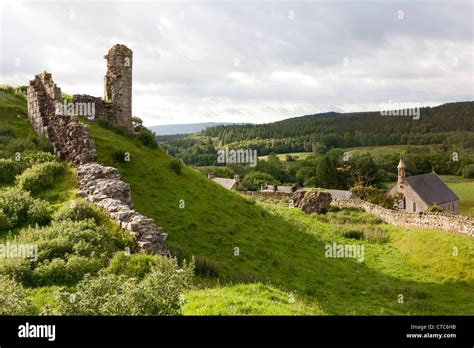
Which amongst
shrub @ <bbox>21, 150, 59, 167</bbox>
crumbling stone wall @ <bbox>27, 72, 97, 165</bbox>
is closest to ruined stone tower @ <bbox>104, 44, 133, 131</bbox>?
crumbling stone wall @ <bbox>27, 72, 97, 165</bbox>

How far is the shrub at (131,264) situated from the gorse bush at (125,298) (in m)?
2.87

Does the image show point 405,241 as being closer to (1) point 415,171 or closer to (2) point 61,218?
(2) point 61,218

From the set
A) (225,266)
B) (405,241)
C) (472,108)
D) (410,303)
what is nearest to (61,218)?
(225,266)

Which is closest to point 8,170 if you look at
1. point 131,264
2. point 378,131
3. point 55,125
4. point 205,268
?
point 55,125

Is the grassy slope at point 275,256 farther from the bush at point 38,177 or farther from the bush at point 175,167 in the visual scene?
the bush at point 38,177

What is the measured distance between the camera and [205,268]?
16.1 meters

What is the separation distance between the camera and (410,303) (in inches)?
835

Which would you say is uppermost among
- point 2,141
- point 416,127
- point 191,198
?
point 416,127

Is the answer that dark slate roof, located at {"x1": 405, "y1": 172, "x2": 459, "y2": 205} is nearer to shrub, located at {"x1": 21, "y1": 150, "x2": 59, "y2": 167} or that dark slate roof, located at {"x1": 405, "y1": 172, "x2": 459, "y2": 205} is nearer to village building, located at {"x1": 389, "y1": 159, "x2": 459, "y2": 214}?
village building, located at {"x1": 389, "y1": 159, "x2": 459, "y2": 214}

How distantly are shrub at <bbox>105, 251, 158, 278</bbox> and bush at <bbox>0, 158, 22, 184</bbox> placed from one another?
7864mm
